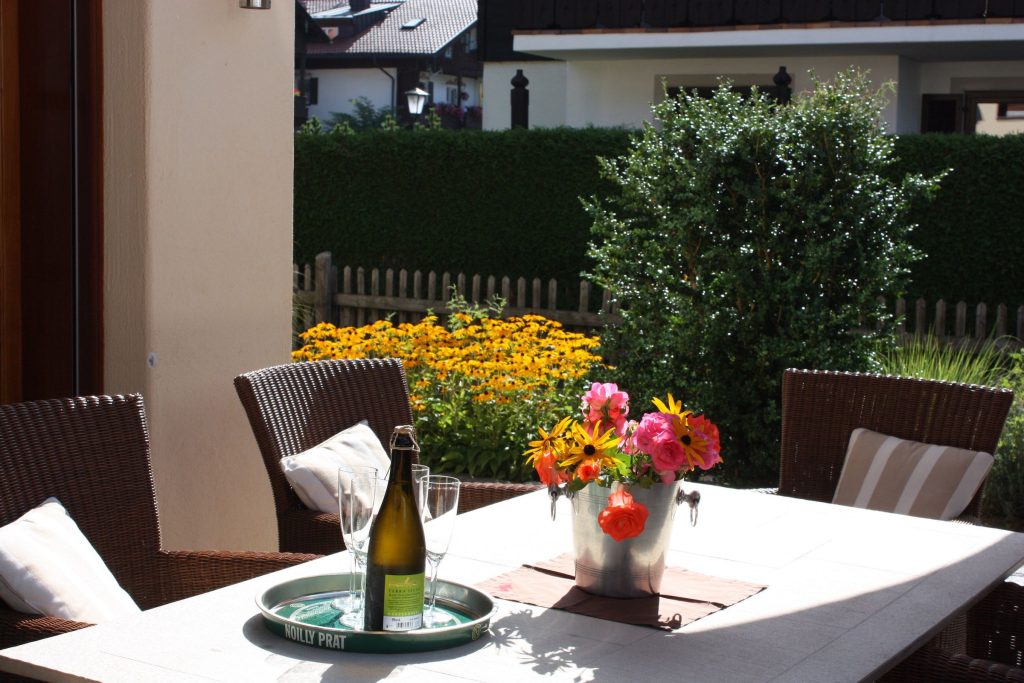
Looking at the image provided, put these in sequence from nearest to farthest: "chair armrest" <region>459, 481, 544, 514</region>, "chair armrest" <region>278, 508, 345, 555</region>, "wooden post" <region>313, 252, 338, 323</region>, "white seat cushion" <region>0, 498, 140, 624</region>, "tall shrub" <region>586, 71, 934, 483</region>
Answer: "white seat cushion" <region>0, 498, 140, 624</region>, "chair armrest" <region>278, 508, 345, 555</region>, "chair armrest" <region>459, 481, 544, 514</region>, "tall shrub" <region>586, 71, 934, 483</region>, "wooden post" <region>313, 252, 338, 323</region>

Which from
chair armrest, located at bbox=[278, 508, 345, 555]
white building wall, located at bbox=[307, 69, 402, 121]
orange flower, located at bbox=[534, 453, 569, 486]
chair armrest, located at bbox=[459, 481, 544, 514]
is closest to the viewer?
orange flower, located at bbox=[534, 453, 569, 486]

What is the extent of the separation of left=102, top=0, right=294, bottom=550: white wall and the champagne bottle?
200cm

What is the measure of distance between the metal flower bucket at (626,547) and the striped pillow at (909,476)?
175cm

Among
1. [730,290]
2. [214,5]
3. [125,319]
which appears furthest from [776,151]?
[125,319]

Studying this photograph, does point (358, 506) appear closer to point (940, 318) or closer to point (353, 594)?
point (353, 594)

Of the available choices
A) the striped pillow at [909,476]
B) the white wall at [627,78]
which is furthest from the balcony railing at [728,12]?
the striped pillow at [909,476]

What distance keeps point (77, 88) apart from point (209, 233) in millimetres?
608

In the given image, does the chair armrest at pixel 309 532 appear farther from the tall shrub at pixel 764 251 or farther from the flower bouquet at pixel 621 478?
the tall shrub at pixel 764 251

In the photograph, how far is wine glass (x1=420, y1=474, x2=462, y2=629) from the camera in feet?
7.44

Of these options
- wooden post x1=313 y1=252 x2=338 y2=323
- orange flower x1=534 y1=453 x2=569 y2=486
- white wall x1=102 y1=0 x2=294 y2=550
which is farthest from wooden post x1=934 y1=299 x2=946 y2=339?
orange flower x1=534 y1=453 x2=569 y2=486

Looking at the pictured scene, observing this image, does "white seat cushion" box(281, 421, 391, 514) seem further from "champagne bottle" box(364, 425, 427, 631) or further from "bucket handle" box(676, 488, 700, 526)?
"champagne bottle" box(364, 425, 427, 631)

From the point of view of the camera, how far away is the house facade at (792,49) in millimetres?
12641

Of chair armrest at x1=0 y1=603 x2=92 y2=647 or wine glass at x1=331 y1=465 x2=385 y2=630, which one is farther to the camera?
chair armrest at x1=0 y1=603 x2=92 y2=647

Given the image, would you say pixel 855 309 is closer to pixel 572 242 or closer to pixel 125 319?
pixel 125 319
